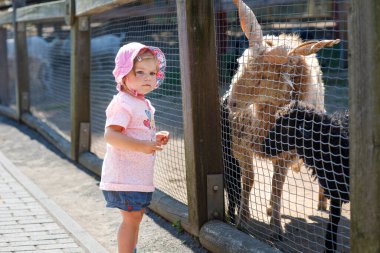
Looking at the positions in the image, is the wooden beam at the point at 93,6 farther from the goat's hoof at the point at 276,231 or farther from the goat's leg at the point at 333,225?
the goat's leg at the point at 333,225

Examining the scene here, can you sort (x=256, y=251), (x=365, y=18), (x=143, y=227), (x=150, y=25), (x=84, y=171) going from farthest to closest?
1. (x=84, y=171)
2. (x=150, y=25)
3. (x=143, y=227)
4. (x=256, y=251)
5. (x=365, y=18)

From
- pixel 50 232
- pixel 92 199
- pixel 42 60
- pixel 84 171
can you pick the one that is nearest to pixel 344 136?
pixel 50 232

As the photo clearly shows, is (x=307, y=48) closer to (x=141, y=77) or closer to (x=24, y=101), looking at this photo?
(x=141, y=77)

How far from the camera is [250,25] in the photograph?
484 centimetres

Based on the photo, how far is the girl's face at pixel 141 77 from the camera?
3730mm

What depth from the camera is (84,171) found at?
7.36m

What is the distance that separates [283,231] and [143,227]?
3.59ft

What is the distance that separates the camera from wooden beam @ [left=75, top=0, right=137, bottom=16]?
19.9ft

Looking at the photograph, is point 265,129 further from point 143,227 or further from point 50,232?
point 50,232

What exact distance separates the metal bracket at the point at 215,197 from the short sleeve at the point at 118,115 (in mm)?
1042

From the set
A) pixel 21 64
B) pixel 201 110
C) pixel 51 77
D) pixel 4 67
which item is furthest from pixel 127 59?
pixel 4 67

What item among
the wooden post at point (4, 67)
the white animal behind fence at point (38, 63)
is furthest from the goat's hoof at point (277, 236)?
the wooden post at point (4, 67)

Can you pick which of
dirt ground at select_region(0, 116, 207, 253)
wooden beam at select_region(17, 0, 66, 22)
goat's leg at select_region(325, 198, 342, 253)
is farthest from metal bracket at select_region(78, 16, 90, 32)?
goat's leg at select_region(325, 198, 342, 253)

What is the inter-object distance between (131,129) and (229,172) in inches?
49.9
